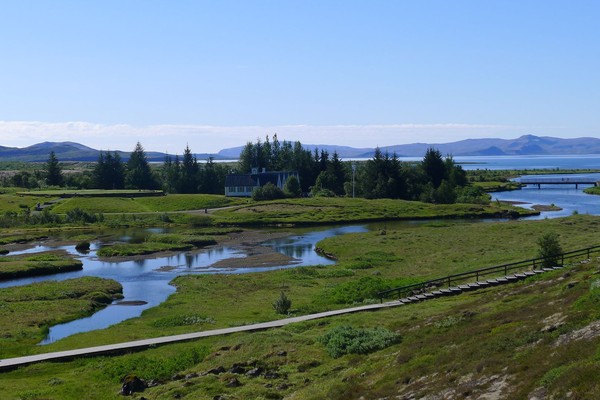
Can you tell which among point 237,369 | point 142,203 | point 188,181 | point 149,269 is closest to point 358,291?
point 237,369

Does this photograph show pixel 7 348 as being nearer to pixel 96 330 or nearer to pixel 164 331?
pixel 96 330

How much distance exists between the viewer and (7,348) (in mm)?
41375

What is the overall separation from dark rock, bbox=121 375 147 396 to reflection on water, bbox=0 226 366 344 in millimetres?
15229

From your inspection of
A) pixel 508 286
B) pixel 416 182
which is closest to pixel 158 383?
pixel 508 286

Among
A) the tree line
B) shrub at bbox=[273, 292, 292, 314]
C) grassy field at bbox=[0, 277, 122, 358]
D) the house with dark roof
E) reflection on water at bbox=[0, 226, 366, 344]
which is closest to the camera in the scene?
grassy field at bbox=[0, 277, 122, 358]

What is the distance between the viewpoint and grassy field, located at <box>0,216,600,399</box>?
21.5 meters

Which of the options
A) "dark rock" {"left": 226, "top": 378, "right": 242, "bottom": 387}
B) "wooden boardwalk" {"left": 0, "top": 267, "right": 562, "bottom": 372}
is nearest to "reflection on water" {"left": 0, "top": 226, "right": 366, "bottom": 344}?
"wooden boardwalk" {"left": 0, "top": 267, "right": 562, "bottom": 372}

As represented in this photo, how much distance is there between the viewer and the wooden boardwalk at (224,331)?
121 feet

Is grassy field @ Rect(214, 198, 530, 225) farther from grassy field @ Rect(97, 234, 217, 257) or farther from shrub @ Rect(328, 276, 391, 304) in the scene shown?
shrub @ Rect(328, 276, 391, 304)

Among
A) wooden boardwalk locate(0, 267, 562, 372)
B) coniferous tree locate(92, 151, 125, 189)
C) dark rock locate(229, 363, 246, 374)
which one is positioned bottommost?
wooden boardwalk locate(0, 267, 562, 372)

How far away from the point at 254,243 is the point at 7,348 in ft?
202

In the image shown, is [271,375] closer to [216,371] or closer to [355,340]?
[216,371]

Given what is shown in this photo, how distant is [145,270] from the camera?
78250mm

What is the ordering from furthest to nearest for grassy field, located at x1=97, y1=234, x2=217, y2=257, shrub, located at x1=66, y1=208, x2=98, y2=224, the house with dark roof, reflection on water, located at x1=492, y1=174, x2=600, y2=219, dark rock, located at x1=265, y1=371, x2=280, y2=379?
the house with dark roof < reflection on water, located at x1=492, y1=174, x2=600, y2=219 < shrub, located at x1=66, y1=208, x2=98, y2=224 < grassy field, located at x1=97, y1=234, x2=217, y2=257 < dark rock, located at x1=265, y1=371, x2=280, y2=379
